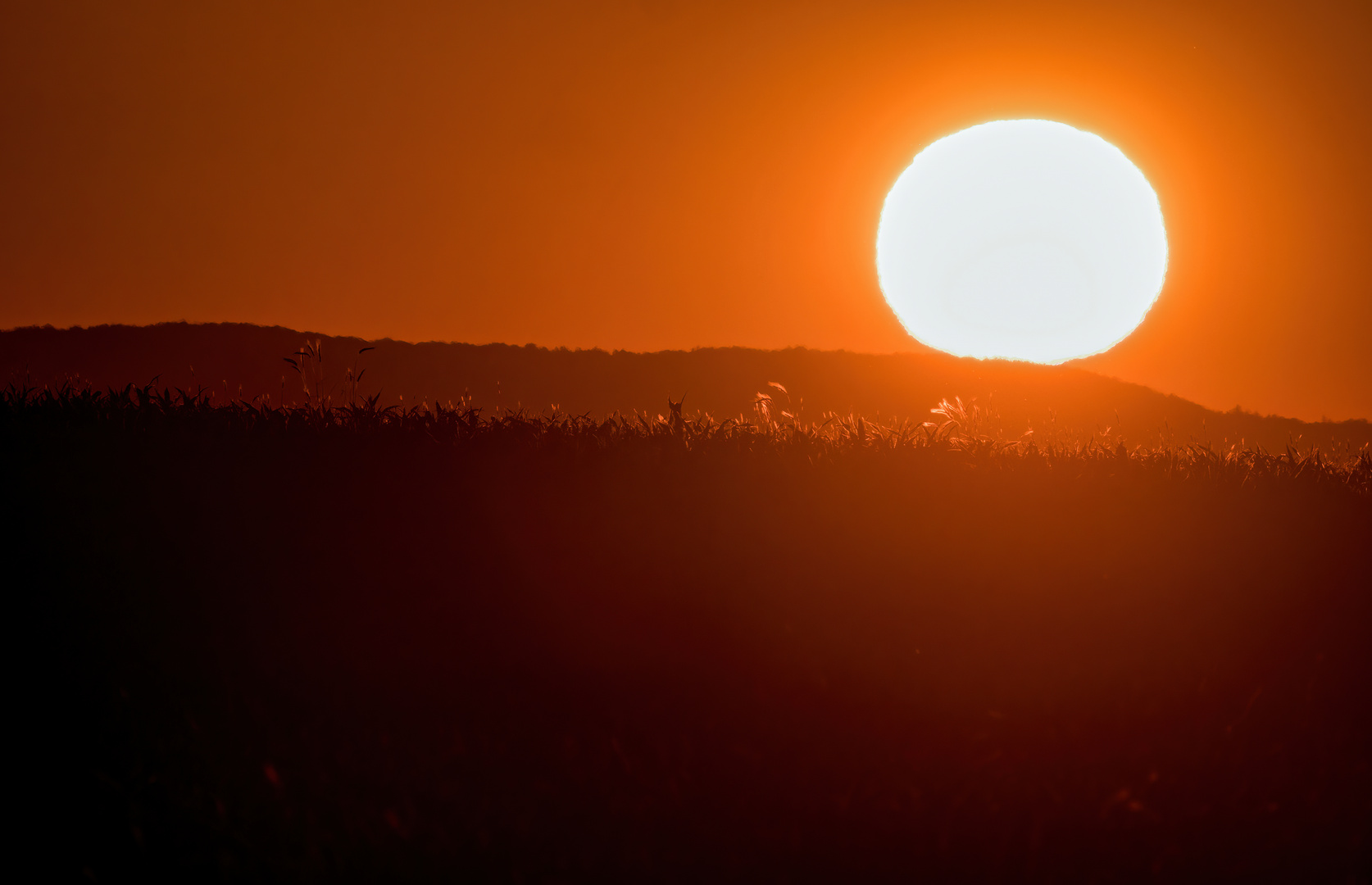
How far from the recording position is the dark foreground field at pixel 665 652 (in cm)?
375

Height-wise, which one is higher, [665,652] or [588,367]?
[588,367]

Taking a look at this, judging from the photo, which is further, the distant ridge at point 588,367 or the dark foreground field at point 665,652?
the distant ridge at point 588,367

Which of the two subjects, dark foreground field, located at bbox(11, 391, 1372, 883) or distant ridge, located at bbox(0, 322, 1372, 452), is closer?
dark foreground field, located at bbox(11, 391, 1372, 883)

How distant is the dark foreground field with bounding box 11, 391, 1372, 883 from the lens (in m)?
3.75

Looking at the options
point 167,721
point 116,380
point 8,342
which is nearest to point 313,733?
point 167,721

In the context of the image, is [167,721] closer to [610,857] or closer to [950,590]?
[610,857]

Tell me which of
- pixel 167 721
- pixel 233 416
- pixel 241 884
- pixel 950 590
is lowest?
pixel 241 884

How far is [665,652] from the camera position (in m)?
4.86

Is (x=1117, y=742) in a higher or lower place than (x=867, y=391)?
lower

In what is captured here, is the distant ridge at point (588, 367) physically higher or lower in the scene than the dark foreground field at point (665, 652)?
higher

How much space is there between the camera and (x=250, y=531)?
17.2ft

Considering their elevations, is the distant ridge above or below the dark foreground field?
above

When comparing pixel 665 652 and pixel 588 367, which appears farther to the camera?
pixel 588 367

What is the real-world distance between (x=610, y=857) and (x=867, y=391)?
23314 mm
